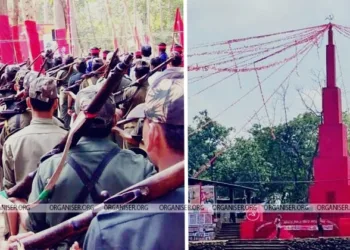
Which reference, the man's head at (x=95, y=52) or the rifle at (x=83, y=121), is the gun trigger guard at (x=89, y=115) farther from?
the man's head at (x=95, y=52)

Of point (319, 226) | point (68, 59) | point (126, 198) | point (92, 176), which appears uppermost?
point (68, 59)

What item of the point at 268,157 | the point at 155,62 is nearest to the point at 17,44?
the point at 155,62

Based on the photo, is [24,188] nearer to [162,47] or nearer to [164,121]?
[164,121]

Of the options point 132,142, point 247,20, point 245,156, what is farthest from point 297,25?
point 132,142

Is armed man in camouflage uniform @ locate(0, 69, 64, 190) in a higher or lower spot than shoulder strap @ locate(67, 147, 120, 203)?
higher

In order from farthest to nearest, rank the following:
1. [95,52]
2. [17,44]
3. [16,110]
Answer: [16,110] → [17,44] → [95,52]

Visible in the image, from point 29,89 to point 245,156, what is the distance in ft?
4.63

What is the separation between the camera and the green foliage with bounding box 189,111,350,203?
13.1 ft

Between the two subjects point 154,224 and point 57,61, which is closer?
point 154,224

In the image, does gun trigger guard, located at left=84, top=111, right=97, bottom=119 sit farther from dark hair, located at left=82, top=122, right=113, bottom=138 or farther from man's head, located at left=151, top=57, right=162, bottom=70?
man's head, located at left=151, top=57, right=162, bottom=70

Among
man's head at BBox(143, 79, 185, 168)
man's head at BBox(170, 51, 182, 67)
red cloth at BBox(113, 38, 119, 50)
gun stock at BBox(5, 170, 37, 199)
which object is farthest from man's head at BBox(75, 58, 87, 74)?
gun stock at BBox(5, 170, 37, 199)

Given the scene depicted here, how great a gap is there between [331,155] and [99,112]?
4.43 ft

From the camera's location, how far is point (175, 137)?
4086 millimetres

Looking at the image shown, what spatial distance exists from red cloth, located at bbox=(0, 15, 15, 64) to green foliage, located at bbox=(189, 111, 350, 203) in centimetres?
122
